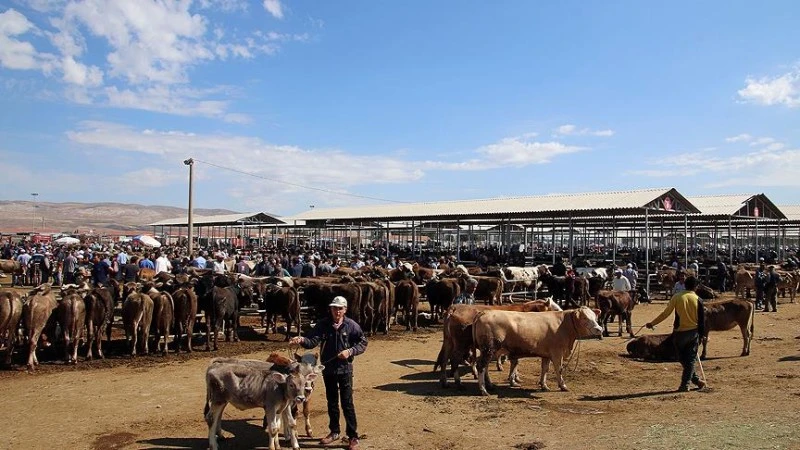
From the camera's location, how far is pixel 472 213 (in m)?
32.2

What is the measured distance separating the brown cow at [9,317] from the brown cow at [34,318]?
16cm

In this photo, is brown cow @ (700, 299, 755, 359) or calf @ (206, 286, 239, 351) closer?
brown cow @ (700, 299, 755, 359)

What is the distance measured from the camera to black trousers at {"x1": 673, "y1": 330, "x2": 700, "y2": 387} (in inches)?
374

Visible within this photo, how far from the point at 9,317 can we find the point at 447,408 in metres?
8.47

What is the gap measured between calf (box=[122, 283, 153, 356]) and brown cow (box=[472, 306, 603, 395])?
6.97 m

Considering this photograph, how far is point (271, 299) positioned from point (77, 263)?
17.1 meters

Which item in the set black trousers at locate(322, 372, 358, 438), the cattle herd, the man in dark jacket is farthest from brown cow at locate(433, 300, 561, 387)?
the man in dark jacket

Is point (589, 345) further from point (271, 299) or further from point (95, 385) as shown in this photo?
point (95, 385)

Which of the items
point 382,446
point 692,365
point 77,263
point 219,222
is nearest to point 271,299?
point 382,446

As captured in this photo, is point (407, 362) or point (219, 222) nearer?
point (407, 362)

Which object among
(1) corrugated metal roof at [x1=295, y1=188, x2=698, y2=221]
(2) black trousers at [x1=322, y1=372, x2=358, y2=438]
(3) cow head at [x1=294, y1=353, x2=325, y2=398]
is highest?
(1) corrugated metal roof at [x1=295, y1=188, x2=698, y2=221]

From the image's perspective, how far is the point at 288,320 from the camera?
49.3 ft

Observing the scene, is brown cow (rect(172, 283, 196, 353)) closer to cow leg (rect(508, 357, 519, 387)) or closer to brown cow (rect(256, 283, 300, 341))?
brown cow (rect(256, 283, 300, 341))

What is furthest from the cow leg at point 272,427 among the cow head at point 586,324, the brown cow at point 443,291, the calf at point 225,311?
the brown cow at point 443,291
